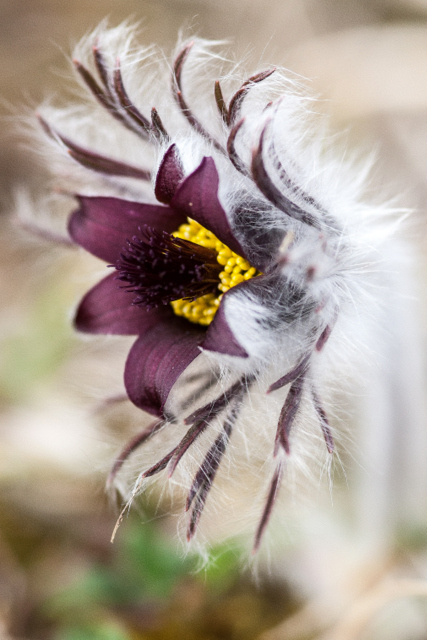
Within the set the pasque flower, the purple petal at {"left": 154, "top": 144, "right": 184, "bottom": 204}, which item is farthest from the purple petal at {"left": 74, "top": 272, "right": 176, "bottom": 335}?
the purple petal at {"left": 154, "top": 144, "right": 184, "bottom": 204}

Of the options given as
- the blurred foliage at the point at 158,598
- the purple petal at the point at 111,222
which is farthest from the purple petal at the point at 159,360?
the blurred foliage at the point at 158,598

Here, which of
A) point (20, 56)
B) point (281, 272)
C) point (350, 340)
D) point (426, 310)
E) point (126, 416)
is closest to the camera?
point (281, 272)

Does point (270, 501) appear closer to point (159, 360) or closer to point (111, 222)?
point (159, 360)

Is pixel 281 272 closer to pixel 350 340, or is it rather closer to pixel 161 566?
pixel 350 340

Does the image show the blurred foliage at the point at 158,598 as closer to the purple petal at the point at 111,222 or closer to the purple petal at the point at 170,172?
the purple petal at the point at 111,222

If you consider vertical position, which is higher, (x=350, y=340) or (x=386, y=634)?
(x=350, y=340)

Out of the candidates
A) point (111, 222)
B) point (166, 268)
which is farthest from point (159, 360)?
point (111, 222)

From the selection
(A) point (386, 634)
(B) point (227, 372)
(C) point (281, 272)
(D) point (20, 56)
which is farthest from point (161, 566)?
(D) point (20, 56)
